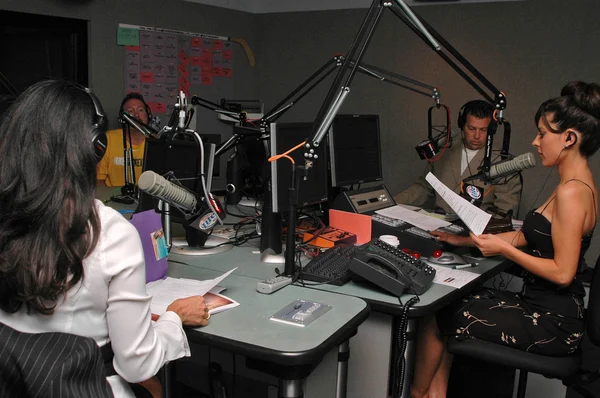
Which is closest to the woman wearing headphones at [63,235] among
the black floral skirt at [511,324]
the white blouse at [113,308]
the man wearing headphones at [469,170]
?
the white blouse at [113,308]

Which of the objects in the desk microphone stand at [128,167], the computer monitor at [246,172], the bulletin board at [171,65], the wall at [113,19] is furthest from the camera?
the bulletin board at [171,65]

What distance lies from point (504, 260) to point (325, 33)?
289 cm

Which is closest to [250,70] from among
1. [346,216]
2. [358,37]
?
[346,216]

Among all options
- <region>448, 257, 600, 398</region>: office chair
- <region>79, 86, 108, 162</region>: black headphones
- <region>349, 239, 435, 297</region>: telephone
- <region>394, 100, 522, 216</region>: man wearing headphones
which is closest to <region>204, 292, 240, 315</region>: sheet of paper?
<region>349, 239, 435, 297</region>: telephone

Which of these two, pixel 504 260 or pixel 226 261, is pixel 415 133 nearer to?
pixel 504 260

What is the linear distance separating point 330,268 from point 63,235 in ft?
3.30

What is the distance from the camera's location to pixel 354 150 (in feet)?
8.48

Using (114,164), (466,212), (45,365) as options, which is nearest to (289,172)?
(466,212)

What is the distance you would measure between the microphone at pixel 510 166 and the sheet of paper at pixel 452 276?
419 mm

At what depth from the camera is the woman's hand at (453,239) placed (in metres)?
2.20

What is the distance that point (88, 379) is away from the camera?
1062 millimetres

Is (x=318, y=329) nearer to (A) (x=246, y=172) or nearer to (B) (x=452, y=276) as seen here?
(B) (x=452, y=276)

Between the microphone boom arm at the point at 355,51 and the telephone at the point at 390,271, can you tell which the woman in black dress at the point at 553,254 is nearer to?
the telephone at the point at 390,271

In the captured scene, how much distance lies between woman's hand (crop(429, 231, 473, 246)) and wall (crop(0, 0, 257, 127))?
259 centimetres
